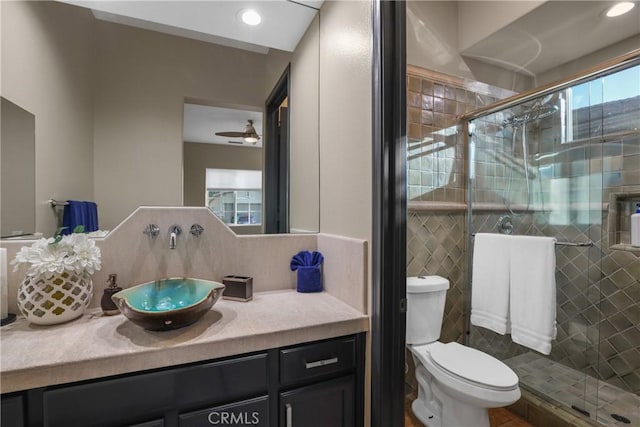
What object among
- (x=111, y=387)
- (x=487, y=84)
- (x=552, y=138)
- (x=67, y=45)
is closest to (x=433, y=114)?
(x=487, y=84)

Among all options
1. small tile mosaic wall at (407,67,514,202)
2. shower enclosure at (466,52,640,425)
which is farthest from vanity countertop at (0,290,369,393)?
shower enclosure at (466,52,640,425)

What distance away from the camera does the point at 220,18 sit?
146 centimetres

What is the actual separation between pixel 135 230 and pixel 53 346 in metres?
0.52

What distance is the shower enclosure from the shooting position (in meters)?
1.80

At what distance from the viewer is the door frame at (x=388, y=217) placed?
3.44 feet

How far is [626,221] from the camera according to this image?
183cm

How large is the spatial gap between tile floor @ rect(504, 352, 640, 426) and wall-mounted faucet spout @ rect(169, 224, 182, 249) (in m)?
2.29

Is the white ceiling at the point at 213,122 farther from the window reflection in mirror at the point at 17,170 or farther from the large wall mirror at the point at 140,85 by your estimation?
the window reflection in mirror at the point at 17,170

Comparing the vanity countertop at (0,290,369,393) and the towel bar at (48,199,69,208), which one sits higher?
the towel bar at (48,199,69,208)

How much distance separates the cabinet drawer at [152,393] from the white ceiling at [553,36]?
7.59ft

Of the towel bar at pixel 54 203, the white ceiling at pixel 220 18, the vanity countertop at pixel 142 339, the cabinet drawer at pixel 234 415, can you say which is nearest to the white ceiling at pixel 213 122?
the white ceiling at pixel 220 18

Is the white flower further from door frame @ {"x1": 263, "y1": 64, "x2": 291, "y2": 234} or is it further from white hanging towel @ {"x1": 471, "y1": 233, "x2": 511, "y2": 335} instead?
white hanging towel @ {"x1": 471, "y1": 233, "x2": 511, "y2": 335}

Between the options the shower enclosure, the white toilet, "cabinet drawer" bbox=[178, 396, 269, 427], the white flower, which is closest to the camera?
"cabinet drawer" bbox=[178, 396, 269, 427]

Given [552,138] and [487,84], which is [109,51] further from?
[552,138]
